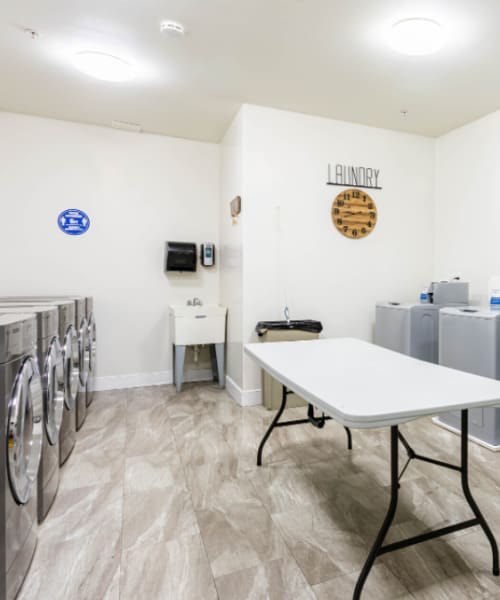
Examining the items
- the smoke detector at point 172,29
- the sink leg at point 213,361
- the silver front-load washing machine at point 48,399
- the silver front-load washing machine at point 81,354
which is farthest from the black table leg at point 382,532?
the sink leg at point 213,361

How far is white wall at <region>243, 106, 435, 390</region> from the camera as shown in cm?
337

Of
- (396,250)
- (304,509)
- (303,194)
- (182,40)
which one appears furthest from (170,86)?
(304,509)

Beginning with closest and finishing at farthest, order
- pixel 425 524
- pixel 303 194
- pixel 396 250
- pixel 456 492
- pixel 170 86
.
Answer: pixel 425 524 < pixel 456 492 < pixel 170 86 < pixel 303 194 < pixel 396 250

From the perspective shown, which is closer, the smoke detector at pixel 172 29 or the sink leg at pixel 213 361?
the smoke detector at pixel 172 29

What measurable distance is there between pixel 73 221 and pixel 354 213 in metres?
3.01

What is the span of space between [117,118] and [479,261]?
400 centimetres

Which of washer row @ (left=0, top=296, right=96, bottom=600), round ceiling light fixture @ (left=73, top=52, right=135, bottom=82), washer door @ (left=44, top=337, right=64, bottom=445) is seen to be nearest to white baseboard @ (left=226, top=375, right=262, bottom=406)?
washer row @ (left=0, top=296, right=96, bottom=600)

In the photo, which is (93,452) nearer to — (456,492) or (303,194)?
(456,492)

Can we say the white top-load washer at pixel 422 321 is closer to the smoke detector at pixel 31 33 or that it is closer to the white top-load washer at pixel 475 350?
the white top-load washer at pixel 475 350

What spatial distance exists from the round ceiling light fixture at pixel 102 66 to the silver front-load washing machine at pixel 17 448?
2.09m

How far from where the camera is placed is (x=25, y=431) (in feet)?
4.85

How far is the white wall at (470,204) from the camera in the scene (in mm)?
3453

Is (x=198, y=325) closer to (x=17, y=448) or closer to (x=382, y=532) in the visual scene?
(x=17, y=448)

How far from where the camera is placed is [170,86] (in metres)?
2.97
